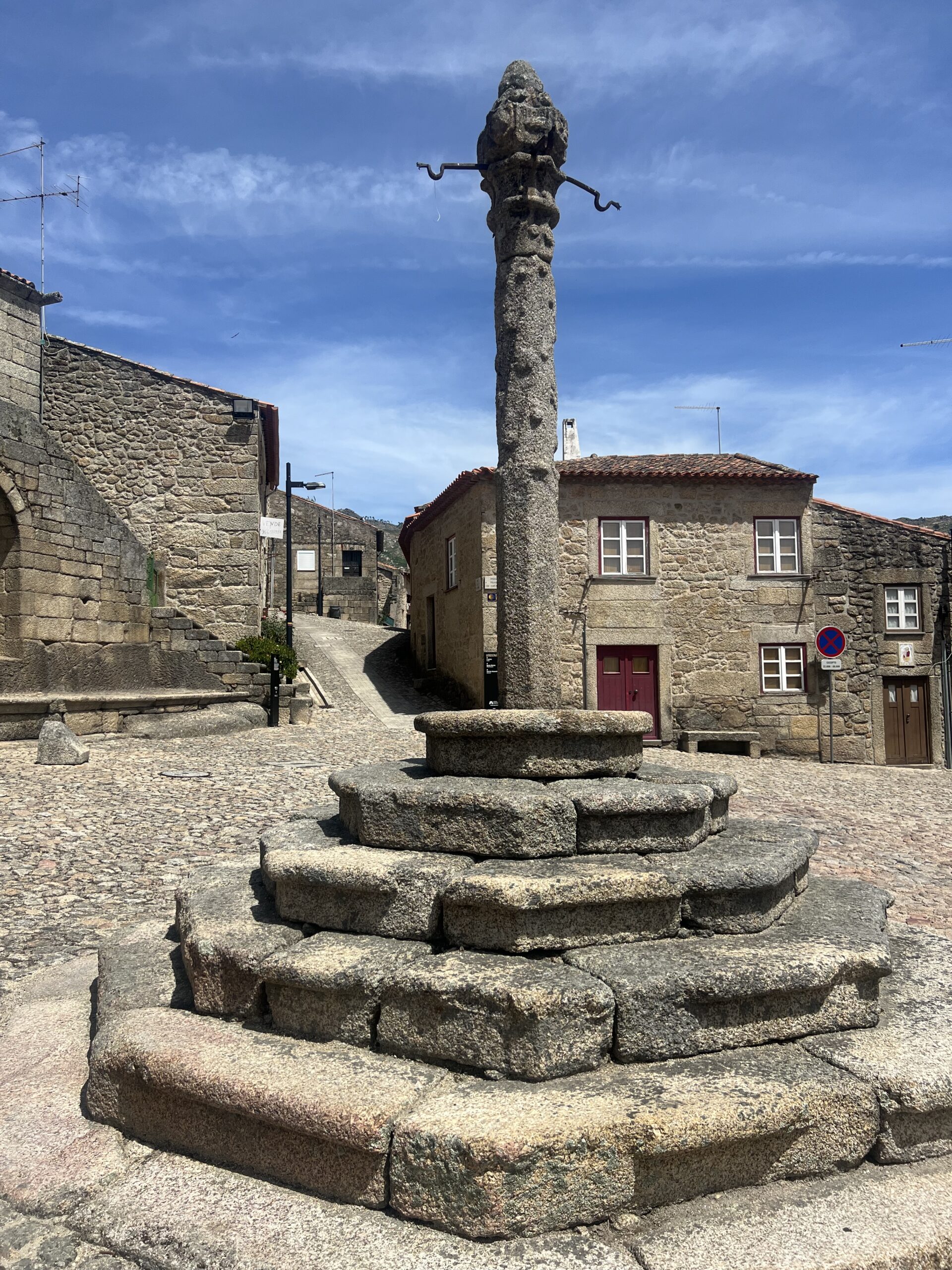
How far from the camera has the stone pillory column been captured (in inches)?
170

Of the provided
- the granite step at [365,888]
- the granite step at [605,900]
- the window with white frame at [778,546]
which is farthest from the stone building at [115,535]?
the window with white frame at [778,546]

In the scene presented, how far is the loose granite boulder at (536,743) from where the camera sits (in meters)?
3.73

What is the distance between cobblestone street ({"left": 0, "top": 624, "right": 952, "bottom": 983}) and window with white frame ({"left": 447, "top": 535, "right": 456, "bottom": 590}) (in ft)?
19.3

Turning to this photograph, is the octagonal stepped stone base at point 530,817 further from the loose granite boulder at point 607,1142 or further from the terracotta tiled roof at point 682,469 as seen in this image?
the terracotta tiled roof at point 682,469

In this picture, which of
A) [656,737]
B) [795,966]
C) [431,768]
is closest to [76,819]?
[431,768]

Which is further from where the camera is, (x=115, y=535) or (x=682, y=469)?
(x=682, y=469)

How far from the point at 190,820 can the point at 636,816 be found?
14.2 ft

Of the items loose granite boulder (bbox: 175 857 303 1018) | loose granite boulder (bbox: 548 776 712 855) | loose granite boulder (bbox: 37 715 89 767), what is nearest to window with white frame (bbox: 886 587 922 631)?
loose granite boulder (bbox: 37 715 89 767)

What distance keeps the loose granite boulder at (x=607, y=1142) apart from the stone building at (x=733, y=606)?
480 inches

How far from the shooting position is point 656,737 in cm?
1552

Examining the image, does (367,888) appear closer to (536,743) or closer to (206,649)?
(536,743)

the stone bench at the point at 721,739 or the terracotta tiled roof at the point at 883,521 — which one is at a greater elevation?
the terracotta tiled roof at the point at 883,521

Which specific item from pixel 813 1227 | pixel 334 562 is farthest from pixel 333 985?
pixel 334 562

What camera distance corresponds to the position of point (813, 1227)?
7.34 feet
